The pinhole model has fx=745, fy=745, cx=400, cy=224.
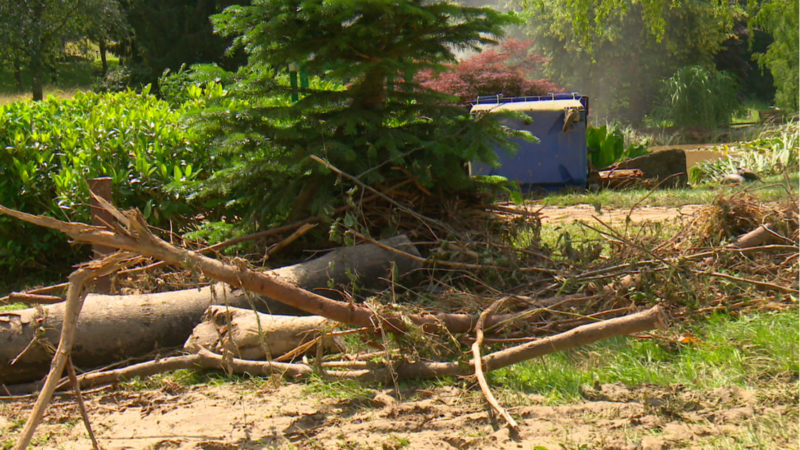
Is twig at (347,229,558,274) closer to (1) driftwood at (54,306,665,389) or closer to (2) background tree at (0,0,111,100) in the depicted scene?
(1) driftwood at (54,306,665,389)

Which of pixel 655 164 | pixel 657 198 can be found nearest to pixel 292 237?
pixel 657 198

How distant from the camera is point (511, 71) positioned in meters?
16.9

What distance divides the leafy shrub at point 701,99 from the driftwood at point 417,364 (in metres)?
27.8

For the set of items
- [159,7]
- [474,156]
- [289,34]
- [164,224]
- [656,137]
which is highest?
[159,7]

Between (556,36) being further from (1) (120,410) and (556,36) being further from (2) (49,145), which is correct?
(1) (120,410)

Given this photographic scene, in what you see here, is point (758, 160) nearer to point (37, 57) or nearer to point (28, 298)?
point (28, 298)

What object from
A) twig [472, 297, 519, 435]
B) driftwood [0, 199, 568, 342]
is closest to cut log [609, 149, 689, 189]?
twig [472, 297, 519, 435]

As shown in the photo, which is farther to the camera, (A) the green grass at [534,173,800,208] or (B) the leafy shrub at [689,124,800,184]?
(B) the leafy shrub at [689,124,800,184]

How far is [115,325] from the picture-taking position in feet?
14.3

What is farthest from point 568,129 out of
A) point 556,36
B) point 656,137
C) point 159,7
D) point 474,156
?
point 556,36

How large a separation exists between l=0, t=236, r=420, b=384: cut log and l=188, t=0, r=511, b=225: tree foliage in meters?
0.97

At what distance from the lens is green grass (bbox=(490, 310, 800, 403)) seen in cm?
341

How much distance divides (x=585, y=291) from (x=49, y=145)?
536 centimetres

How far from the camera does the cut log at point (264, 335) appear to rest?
4.12 metres
